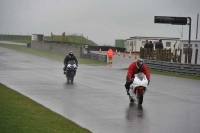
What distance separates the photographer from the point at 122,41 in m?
100

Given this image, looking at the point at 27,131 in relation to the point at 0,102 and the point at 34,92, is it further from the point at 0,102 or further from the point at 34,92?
the point at 34,92

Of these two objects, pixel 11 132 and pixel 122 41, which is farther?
pixel 122 41

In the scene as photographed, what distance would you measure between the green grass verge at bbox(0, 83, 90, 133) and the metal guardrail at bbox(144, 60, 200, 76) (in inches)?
774

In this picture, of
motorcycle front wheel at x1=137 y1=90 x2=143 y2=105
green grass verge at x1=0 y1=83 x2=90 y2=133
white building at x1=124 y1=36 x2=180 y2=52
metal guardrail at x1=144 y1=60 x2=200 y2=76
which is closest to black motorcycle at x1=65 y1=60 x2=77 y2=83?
motorcycle front wheel at x1=137 y1=90 x2=143 y2=105

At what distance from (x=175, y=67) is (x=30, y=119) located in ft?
82.9

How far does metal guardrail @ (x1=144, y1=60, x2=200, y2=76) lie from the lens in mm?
34188

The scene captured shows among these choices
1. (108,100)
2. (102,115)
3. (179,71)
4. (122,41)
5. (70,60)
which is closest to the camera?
(102,115)

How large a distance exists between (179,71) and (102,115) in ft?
74.4

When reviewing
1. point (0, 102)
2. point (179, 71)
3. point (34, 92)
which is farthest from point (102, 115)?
point (179, 71)

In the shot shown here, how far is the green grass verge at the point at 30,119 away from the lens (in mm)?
10794

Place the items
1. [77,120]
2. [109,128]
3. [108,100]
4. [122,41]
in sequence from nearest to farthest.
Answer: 1. [109,128]
2. [77,120]
3. [108,100]
4. [122,41]

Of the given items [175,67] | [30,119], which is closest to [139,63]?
[30,119]

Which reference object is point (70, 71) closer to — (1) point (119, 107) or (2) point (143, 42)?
(1) point (119, 107)

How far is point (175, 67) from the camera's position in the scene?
36594 millimetres
